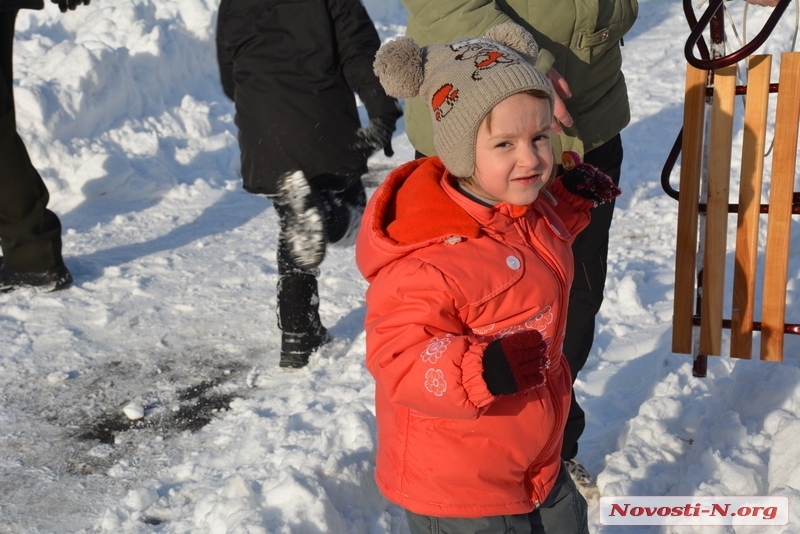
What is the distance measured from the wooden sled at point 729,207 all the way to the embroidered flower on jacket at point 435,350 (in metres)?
1.42

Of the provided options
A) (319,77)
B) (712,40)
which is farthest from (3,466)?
(712,40)

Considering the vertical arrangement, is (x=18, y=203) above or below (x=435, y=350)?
below

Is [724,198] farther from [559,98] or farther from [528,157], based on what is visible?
[528,157]

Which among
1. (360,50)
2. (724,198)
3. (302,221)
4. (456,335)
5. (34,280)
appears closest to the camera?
(456,335)

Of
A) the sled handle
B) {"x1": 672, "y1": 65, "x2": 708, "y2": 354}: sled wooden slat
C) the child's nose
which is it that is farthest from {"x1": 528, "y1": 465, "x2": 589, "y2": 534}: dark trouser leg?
the sled handle

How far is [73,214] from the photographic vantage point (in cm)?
573

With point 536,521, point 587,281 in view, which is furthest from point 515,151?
point 587,281

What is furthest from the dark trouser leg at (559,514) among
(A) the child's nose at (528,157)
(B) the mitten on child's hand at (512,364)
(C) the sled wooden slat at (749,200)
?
(C) the sled wooden slat at (749,200)

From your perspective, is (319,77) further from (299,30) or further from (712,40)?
(712,40)

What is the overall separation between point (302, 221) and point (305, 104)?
1.61 feet

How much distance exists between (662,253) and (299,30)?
8.96ft

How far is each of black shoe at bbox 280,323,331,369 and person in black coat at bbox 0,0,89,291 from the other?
147cm

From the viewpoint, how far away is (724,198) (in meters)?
2.83

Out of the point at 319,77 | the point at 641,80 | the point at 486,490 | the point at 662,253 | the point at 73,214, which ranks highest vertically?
the point at 319,77
